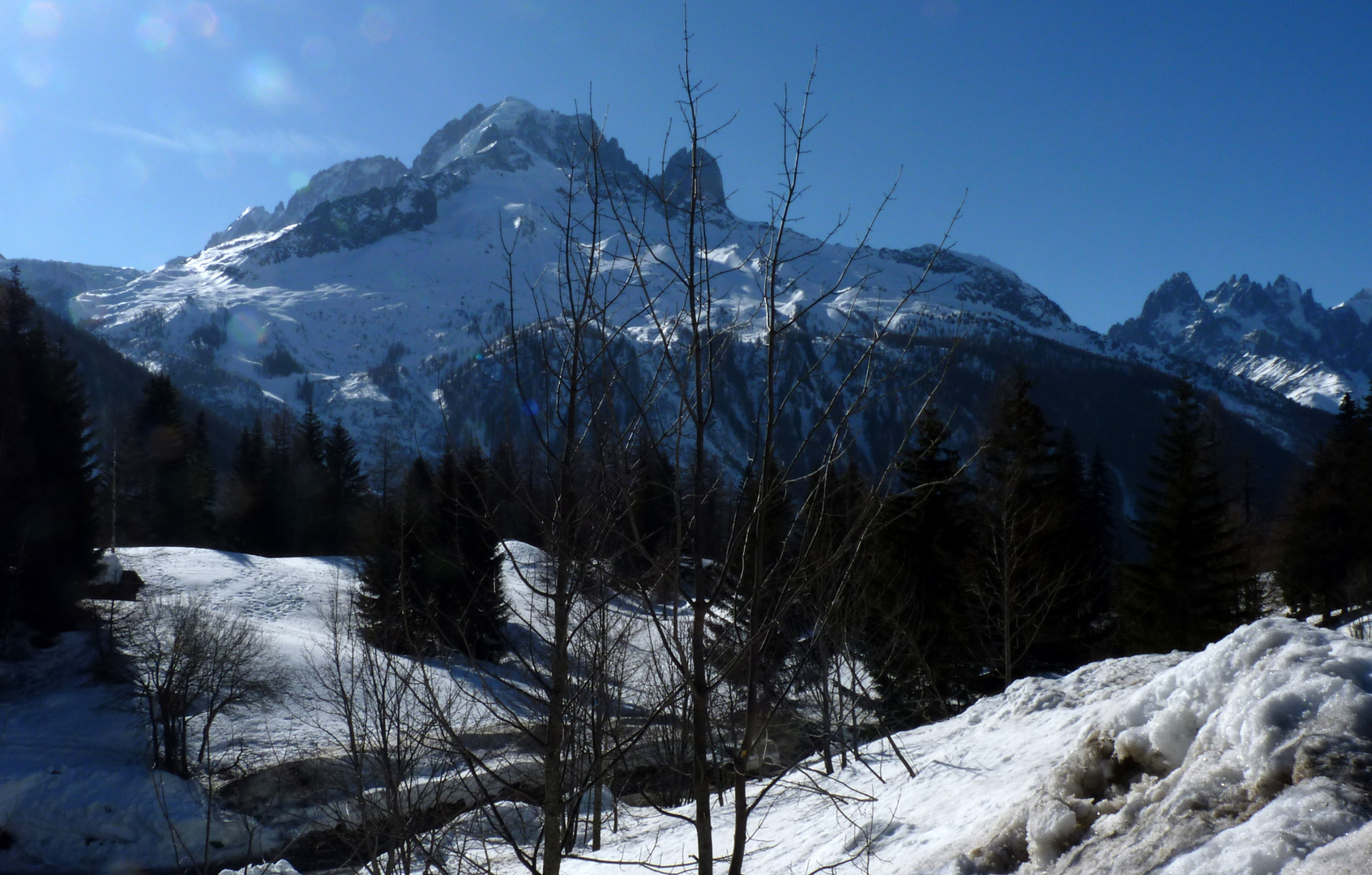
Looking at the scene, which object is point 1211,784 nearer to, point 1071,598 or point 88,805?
point 1071,598

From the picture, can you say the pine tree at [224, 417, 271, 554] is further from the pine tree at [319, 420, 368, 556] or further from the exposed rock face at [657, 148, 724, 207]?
the exposed rock face at [657, 148, 724, 207]

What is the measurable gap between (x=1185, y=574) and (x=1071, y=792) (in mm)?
18000

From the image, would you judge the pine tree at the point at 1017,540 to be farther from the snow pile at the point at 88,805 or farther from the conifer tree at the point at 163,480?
the conifer tree at the point at 163,480

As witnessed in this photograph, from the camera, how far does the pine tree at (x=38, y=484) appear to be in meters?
25.3

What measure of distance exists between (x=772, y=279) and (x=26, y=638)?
103 feet

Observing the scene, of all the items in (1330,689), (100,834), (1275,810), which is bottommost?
(100,834)

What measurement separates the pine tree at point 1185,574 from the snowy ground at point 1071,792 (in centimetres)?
849

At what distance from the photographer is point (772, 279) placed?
3.54 meters

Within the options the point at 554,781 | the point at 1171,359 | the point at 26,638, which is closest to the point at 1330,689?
the point at 554,781

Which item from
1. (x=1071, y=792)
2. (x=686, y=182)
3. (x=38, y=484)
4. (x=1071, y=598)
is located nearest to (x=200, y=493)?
(x=38, y=484)

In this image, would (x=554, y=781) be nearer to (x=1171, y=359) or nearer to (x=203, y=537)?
(x=203, y=537)

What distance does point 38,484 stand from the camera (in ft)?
86.7

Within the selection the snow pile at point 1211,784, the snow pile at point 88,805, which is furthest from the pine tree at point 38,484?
the snow pile at point 1211,784

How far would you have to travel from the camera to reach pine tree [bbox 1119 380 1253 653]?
62.7 feet
